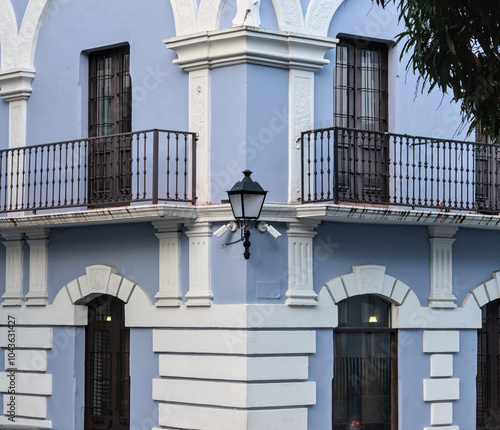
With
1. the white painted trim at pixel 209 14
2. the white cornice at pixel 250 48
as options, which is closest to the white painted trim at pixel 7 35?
the white cornice at pixel 250 48

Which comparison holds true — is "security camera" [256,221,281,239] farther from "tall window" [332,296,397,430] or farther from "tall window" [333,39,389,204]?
"tall window" [332,296,397,430]

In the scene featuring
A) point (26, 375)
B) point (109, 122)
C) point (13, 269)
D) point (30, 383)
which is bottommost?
point (30, 383)

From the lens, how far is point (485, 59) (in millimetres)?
13273

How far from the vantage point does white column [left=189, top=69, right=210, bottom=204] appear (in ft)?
59.3

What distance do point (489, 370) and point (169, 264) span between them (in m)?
5.30

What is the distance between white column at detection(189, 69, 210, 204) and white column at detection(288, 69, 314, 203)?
1102 millimetres

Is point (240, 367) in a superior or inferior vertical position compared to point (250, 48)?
inferior

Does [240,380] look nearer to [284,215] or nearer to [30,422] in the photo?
[284,215]

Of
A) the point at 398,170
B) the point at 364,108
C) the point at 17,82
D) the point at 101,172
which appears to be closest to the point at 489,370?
the point at 398,170

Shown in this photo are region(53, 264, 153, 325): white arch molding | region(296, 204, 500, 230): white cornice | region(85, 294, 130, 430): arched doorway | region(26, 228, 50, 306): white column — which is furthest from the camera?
region(26, 228, 50, 306): white column

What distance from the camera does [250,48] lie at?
1781 centimetres

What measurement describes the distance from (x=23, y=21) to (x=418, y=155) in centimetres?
647

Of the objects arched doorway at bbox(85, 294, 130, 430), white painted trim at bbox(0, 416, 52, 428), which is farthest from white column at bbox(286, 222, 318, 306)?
white painted trim at bbox(0, 416, 52, 428)

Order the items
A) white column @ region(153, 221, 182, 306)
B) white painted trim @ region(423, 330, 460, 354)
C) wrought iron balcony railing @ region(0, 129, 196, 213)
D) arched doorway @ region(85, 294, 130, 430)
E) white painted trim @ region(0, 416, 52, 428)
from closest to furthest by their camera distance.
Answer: wrought iron balcony railing @ region(0, 129, 196, 213), white column @ region(153, 221, 182, 306), white painted trim @ region(423, 330, 460, 354), arched doorway @ region(85, 294, 130, 430), white painted trim @ region(0, 416, 52, 428)
